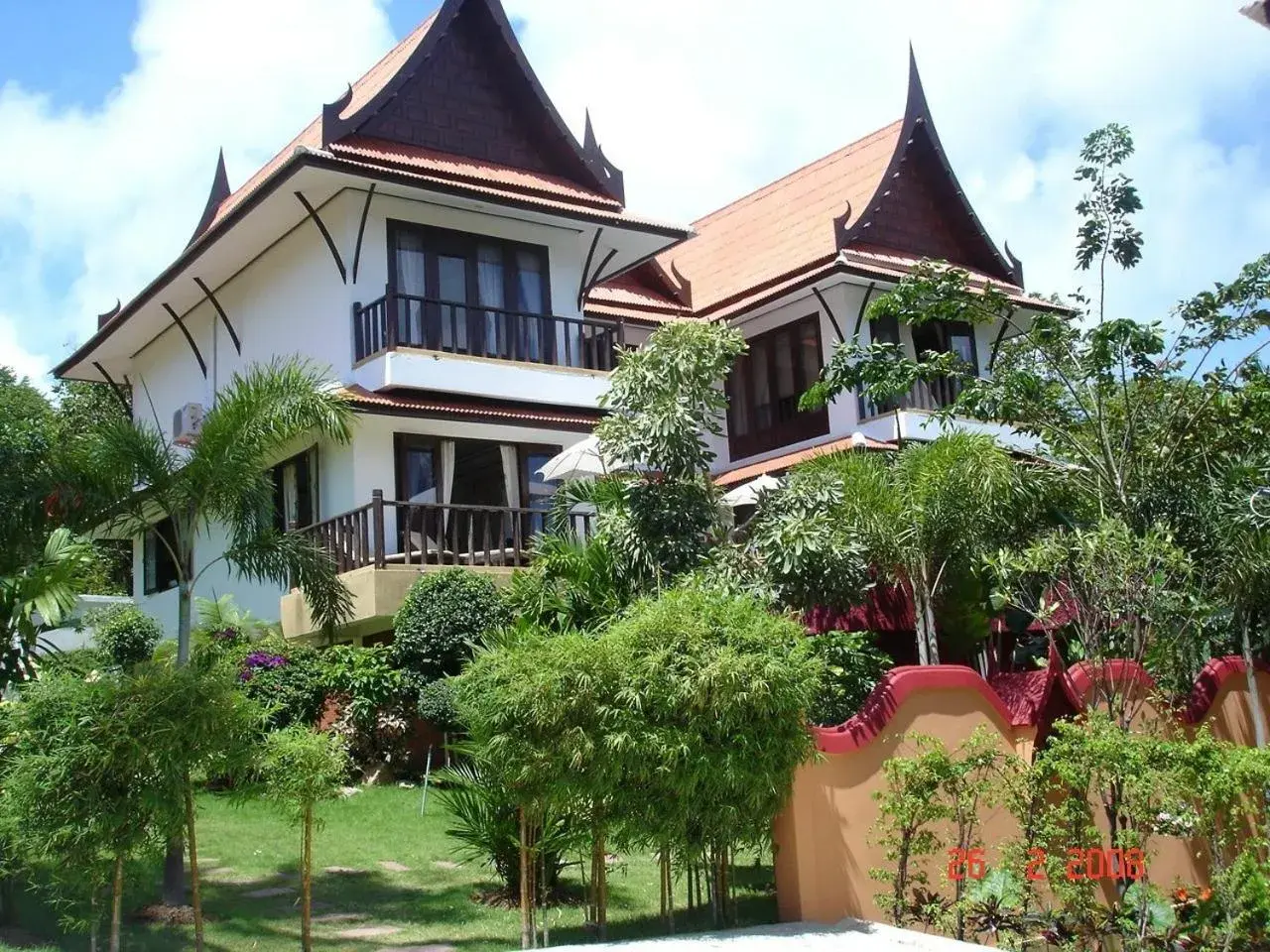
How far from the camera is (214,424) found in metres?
10.3

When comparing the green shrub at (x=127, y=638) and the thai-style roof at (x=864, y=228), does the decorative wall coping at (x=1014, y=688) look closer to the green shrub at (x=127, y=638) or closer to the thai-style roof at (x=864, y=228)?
the green shrub at (x=127, y=638)

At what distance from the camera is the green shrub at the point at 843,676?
10688mm

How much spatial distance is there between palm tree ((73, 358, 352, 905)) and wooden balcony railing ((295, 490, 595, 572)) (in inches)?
205

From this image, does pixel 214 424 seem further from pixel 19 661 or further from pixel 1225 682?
pixel 1225 682

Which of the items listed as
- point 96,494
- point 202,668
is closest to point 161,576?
point 96,494

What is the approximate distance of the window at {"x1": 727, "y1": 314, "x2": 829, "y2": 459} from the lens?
22953 mm

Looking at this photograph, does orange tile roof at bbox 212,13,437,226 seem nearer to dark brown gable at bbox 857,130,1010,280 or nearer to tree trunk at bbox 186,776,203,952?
dark brown gable at bbox 857,130,1010,280

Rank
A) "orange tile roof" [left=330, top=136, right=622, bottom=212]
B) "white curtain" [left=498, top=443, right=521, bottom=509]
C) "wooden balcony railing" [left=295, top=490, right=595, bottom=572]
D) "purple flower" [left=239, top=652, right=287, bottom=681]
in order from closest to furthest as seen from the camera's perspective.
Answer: "purple flower" [left=239, top=652, right=287, bottom=681], "wooden balcony railing" [left=295, top=490, right=595, bottom=572], "orange tile roof" [left=330, top=136, right=622, bottom=212], "white curtain" [left=498, top=443, right=521, bottom=509]

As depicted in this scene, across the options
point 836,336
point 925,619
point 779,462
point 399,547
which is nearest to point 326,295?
point 399,547

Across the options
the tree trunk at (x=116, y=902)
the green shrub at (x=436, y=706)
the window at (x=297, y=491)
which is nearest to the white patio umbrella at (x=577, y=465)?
the green shrub at (x=436, y=706)

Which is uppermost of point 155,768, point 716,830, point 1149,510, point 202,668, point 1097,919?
point 1149,510

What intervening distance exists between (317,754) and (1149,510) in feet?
24.7

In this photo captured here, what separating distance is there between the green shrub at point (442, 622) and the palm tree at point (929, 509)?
191 inches

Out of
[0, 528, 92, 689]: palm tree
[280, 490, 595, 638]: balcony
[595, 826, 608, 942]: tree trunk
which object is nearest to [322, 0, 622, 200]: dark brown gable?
[280, 490, 595, 638]: balcony
